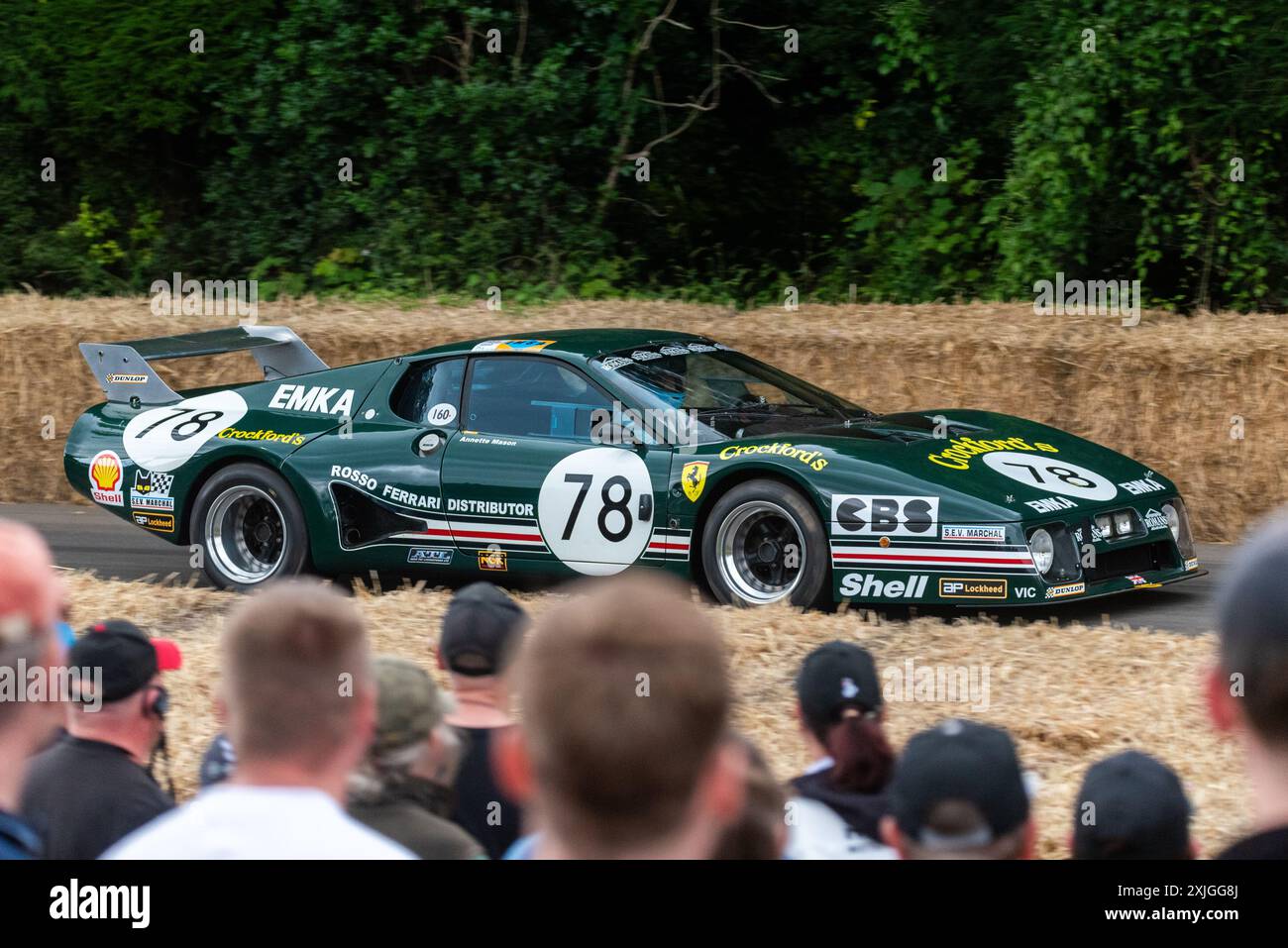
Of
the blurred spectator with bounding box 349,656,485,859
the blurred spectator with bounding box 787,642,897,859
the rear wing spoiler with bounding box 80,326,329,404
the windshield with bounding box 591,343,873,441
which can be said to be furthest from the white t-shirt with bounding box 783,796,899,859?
the rear wing spoiler with bounding box 80,326,329,404

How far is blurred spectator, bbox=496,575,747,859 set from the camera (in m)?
1.99

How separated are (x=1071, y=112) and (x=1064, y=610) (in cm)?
630

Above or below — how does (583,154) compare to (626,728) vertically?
above

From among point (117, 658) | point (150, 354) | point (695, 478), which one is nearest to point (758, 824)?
point (117, 658)

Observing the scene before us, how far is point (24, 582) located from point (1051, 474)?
5.79 metres

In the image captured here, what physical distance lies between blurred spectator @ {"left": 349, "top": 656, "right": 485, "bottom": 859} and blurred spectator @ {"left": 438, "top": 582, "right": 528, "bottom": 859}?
0.18 metres

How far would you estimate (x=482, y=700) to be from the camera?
3.58 metres

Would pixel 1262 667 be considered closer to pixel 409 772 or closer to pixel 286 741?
pixel 286 741

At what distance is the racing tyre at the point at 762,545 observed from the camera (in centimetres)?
736

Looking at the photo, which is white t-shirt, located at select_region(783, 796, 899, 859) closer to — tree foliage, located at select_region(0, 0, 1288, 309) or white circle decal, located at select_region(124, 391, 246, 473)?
white circle decal, located at select_region(124, 391, 246, 473)

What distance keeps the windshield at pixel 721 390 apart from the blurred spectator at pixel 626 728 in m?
5.72

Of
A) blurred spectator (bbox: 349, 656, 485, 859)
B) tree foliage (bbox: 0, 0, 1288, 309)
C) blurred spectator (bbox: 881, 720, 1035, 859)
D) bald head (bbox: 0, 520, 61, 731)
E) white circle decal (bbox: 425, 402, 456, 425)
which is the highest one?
tree foliage (bbox: 0, 0, 1288, 309)
